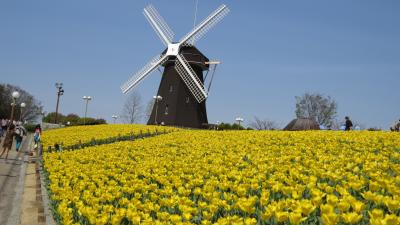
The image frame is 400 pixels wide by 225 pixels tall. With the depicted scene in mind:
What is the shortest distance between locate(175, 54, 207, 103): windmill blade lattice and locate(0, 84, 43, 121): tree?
7938 centimetres

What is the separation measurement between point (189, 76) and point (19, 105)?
294ft

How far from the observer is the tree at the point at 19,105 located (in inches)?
4437

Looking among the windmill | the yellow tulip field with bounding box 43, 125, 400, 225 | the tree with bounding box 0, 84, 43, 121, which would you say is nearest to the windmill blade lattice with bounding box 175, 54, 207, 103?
the windmill

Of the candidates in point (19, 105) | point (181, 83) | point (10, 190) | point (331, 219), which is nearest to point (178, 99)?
point (181, 83)

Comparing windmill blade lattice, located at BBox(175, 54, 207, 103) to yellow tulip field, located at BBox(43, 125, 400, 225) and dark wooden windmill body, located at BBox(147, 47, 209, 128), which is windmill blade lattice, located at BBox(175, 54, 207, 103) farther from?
yellow tulip field, located at BBox(43, 125, 400, 225)

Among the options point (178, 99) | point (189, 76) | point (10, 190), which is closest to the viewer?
point (10, 190)

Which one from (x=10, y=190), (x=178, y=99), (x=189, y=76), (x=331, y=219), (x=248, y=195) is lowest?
(x=10, y=190)

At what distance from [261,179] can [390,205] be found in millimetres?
3225

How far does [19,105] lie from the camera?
12144cm

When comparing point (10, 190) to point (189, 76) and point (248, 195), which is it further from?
point (189, 76)

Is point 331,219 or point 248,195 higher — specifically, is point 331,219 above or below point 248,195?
above

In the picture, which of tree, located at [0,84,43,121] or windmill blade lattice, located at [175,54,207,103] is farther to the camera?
tree, located at [0,84,43,121]

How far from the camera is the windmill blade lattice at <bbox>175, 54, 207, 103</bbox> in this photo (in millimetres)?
46741

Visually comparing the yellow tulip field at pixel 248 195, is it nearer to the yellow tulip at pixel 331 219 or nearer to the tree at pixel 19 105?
the yellow tulip at pixel 331 219
